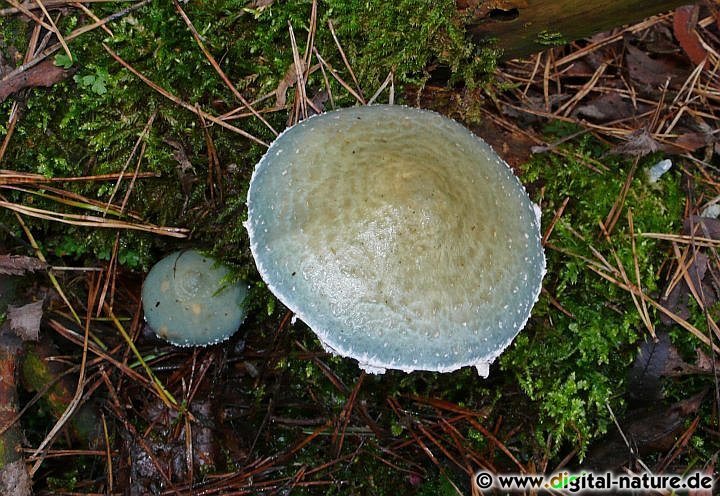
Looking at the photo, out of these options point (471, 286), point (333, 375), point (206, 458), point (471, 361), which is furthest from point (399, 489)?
point (471, 286)

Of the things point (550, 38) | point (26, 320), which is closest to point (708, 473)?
point (550, 38)

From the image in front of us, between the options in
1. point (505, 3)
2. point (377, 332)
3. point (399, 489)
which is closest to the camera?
point (377, 332)

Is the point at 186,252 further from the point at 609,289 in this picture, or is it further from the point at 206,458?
the point at 609,289

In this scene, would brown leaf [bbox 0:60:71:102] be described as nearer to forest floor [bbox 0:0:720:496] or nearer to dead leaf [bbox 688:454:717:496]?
forest floor [bbox 0:0:720:496]

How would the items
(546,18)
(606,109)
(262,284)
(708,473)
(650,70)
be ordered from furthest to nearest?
(650,70) < (606,109) < (262,284) < (708,473) < (546,18)

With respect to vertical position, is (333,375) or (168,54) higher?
(168,54)

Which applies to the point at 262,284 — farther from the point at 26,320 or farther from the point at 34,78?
the point at 34,78

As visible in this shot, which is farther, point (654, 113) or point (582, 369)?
point (654, 113)
